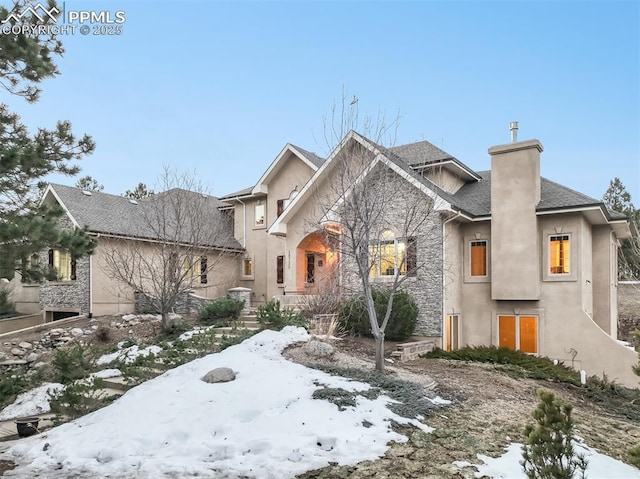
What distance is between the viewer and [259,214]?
76.8 ft

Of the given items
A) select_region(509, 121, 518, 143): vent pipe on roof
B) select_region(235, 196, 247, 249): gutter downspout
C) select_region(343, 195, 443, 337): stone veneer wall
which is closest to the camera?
select_region(343, 195, 443, 337): stone veneer wall

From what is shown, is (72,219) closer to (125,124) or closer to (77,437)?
(77,437)

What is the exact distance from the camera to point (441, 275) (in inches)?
574

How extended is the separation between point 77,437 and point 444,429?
537 centimetres

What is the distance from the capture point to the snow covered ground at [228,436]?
17.8 ft

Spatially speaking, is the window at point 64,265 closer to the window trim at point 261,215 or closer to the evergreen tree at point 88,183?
the window trim at point 261,215

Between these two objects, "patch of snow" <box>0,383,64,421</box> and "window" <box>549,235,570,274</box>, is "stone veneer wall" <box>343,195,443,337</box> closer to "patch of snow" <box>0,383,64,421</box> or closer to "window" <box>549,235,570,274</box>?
"window" <box>549,235,570,274</box>

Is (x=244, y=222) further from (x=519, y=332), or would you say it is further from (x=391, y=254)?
(x=519, y=332)

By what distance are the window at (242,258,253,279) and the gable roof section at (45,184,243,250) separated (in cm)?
161

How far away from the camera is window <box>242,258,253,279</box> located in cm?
2358

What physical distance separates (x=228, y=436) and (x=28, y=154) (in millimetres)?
6347

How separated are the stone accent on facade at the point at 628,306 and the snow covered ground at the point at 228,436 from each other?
1889 cm

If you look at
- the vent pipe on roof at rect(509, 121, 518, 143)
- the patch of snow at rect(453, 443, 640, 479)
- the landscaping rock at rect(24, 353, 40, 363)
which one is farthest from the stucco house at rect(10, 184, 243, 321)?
the patch of snow at rect(453, 443, 640, 479)
